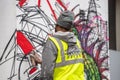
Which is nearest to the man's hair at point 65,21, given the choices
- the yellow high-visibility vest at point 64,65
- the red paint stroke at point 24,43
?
the yellow high-visibility vest at point 64,65

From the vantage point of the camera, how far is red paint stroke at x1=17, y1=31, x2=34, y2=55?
3480 millimetres

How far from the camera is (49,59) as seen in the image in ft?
7.89

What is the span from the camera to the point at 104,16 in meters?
4.48

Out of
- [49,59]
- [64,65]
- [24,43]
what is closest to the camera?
[49,59]

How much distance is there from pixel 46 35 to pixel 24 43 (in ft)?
1.06

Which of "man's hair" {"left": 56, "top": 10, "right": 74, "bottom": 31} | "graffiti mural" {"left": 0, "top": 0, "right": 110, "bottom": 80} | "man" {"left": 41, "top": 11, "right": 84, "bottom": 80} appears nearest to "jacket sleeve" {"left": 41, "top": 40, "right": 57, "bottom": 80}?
"man" {"left": 41, "top": 11, "right": 84, "bottom": 80}

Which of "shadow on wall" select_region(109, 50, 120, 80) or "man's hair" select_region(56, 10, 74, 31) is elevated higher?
"man's hair" select_region(56, 10, 74, 31)

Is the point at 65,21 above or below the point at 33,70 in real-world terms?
above

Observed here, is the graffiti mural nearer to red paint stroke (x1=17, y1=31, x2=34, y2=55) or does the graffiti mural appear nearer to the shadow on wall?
red paint stroke (x1=17, y1=31, x2=34, y2=55)

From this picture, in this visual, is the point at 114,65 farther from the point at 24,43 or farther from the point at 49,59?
the point at 49,59

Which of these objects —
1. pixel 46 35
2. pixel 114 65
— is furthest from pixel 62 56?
pixel 114 65

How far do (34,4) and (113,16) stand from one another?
184 cm

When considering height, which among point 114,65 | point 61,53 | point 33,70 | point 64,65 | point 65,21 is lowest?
point 114,65

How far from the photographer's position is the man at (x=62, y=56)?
2.42 meters
